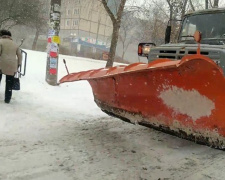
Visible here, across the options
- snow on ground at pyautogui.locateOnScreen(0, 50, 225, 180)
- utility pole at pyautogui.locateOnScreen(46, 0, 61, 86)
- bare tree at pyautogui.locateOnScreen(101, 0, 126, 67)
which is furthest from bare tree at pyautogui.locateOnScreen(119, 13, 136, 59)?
snow on ground at pyautogui.locateOnScreen(0, 50, 225, 180)

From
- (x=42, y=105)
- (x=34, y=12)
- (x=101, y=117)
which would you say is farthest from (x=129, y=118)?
(x=34, y=12)

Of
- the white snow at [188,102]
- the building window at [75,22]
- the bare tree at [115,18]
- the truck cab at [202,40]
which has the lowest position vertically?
the white snow at [188,102]

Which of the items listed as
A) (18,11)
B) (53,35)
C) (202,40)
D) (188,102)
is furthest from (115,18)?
(18,11)

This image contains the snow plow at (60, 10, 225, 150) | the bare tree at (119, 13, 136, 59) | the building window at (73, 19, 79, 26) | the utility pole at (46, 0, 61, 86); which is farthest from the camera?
the building window at (73, 19, 79, 26)

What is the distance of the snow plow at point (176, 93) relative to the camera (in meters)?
3.29

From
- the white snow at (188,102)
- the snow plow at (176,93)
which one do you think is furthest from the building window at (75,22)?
the white snow at (188,102)

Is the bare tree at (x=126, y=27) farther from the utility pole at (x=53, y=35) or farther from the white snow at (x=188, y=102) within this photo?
the white snow at (x=188, y=102)

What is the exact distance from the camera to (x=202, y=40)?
202 inches

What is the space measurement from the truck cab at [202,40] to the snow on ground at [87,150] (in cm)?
144

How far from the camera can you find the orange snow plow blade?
10.8ft

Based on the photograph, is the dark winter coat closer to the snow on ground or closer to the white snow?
the snow on ground

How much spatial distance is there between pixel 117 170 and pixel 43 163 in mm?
939

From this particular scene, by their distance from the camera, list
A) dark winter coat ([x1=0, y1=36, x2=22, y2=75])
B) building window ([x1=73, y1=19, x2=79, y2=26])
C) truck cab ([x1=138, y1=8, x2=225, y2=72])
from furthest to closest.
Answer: building window ([x1=73, y1=19, x2=79, y2=26]) < dark winter coat ([x1=0, y1=36, x2=22, y2=75]) < truck cab ([x1=138, y1=8, x2=225, y2=72])

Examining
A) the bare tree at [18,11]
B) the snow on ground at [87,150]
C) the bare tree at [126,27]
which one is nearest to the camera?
the snow on ground at [87,150]
